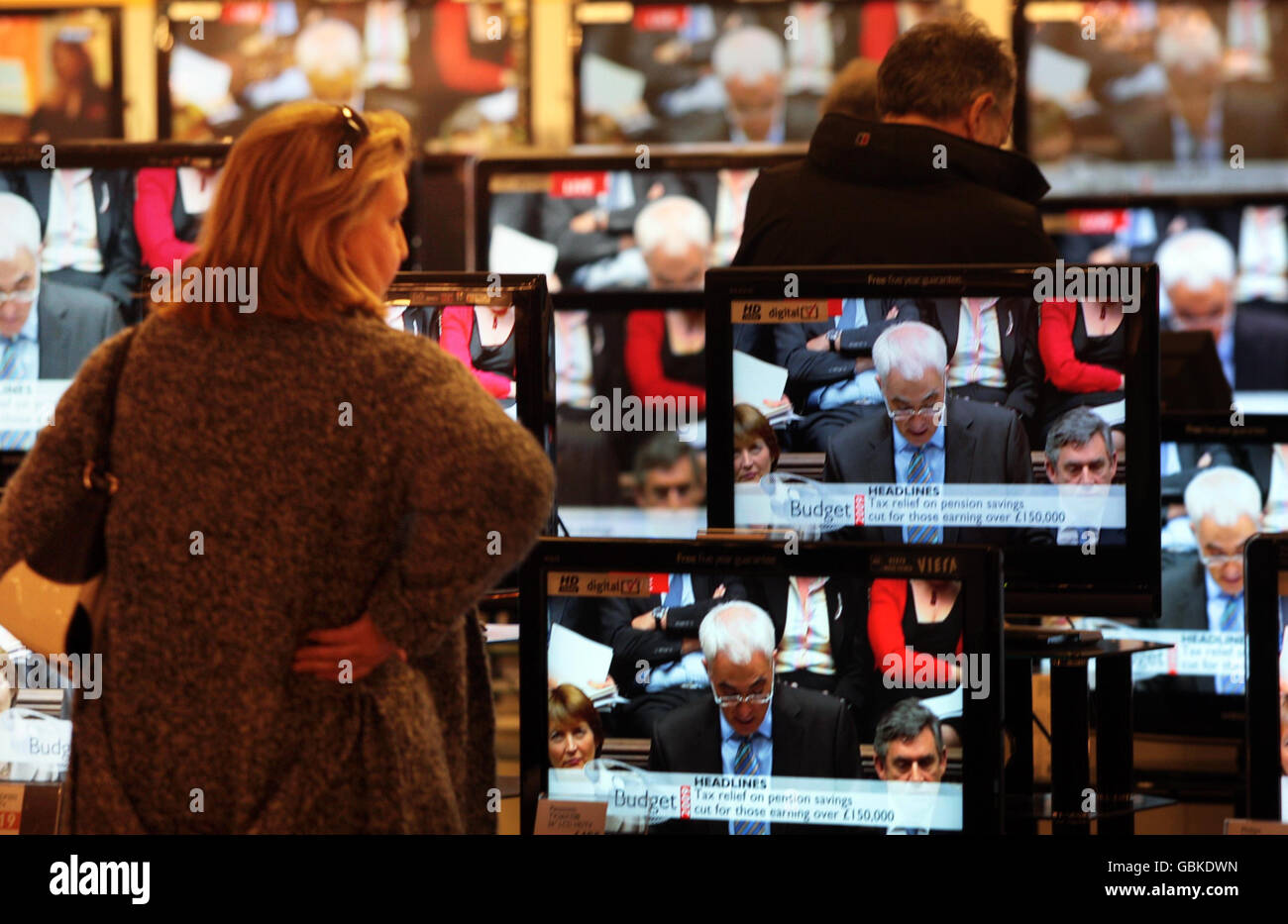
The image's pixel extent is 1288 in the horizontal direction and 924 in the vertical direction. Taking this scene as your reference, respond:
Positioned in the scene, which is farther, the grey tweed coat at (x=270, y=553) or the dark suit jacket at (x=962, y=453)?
the dark suit jacket at (x=962, y=453)

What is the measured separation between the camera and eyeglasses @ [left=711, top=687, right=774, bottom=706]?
5.76ft

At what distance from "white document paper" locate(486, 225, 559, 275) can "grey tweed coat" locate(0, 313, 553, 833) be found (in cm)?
199

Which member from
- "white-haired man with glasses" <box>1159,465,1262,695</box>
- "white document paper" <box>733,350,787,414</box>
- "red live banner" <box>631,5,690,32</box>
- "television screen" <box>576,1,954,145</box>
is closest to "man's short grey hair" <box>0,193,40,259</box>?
"white document paper" <box>733,350,787,414</box>

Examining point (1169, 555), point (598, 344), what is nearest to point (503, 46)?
point (598, 344)

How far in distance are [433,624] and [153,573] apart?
0.28 m

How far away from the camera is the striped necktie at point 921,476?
210 cm

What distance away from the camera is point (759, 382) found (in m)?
2.13

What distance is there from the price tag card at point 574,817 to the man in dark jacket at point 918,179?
1.07 metres

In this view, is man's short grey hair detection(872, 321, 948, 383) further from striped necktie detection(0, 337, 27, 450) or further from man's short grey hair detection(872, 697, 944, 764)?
striped necktie detection(0, 337, 27, 450)

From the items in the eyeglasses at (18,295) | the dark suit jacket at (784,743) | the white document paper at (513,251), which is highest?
the white document paper at (513,251)

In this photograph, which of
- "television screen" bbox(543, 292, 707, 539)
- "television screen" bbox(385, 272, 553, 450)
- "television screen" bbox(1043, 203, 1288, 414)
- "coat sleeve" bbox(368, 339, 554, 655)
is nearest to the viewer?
"coat sleeve" bbox(368, 339, 554, 655)

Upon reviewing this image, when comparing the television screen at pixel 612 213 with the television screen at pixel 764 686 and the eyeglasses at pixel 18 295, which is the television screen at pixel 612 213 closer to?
the eyeglasses at pixel 18 295

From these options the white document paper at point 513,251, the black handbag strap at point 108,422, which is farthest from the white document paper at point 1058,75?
the black handbag strap at point 108,422

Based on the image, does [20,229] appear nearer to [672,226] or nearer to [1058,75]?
[672,226]
